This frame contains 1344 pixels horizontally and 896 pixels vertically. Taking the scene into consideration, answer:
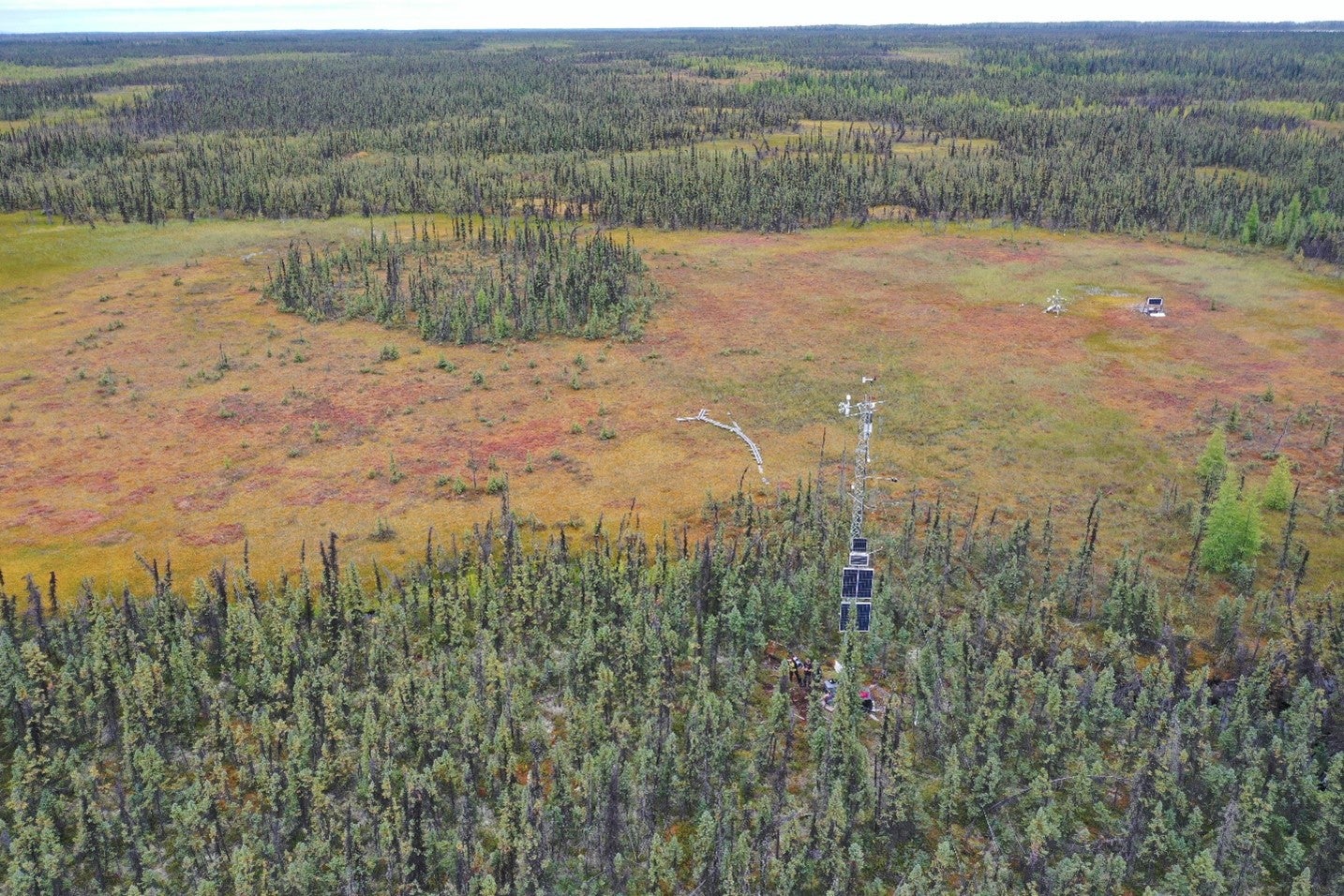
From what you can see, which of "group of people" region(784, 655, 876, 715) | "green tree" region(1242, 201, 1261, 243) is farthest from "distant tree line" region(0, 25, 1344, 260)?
"group of people" region(784, 655, 876, 715)

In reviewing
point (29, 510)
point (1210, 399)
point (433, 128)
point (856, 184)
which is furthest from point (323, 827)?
point (433, 128)

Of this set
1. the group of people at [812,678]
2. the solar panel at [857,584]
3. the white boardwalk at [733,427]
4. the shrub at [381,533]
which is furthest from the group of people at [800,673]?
the shrub at [381,533]

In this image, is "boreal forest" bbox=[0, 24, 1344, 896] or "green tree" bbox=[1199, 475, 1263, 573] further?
"green tree" bbox=[1199, 475, 1263, 573]

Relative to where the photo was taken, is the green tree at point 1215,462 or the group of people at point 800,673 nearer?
the group of people at point 800,673

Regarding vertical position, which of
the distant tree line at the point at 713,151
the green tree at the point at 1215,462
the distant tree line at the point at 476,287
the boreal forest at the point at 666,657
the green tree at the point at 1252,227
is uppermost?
the distant tree line at the point at 713,151

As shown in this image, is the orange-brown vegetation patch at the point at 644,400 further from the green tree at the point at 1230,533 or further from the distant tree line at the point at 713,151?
the distant tree line at the point at 713,151

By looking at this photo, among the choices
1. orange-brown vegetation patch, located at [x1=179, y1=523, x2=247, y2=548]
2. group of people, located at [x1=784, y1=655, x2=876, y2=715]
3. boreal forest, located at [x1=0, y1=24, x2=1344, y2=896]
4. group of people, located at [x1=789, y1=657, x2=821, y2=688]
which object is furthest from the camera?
orange-brown vegetation patch, located at [x1=179, y1=523, x2=247, y2=548]

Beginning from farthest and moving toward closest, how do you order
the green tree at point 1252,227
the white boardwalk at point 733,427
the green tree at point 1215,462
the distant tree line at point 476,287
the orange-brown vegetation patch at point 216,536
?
the green tree at point 1252,227
the distant tree line at point 476,287
the white boardwalk at point 733,427
the green tree at point 1215,462
the orange-brown vegetation patch at point 216,536

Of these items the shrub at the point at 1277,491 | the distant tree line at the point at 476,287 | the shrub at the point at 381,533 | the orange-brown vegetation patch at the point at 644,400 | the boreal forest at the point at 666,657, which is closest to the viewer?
the boreal forest at the point at 666,657

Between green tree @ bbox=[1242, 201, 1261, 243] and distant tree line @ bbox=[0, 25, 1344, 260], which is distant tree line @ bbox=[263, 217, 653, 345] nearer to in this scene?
distant tree line @ bbox=[0, 25, 1344, 260]
